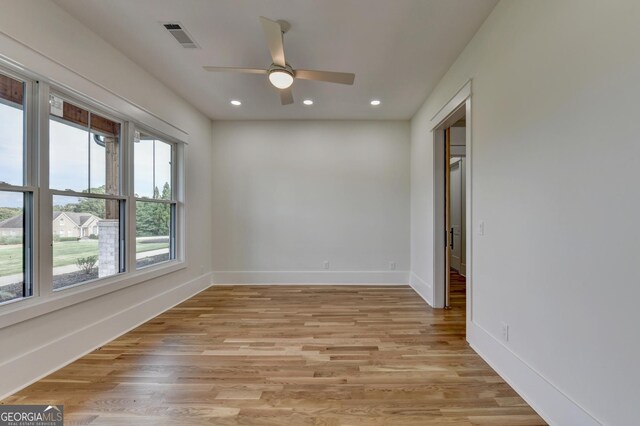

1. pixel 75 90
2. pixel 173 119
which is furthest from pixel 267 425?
pixel 173 119

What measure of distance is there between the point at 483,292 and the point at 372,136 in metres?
3.22

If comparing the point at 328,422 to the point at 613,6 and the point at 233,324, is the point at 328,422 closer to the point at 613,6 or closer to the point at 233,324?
the point at 233,324

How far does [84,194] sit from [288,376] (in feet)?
8.19

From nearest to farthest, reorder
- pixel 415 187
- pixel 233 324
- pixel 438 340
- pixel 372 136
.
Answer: pixel 438 340 < pixel 233 324 < pixel 415 187 < pixel 372 136

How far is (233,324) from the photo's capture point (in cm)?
316

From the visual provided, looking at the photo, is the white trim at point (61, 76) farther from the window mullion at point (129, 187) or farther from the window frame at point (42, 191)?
the window mullion at point (129, 187)

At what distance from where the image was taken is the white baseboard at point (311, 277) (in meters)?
4.80

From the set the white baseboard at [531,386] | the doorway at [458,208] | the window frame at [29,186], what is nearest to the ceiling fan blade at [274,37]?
the window frame at [29,186]

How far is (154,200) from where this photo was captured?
140 inches

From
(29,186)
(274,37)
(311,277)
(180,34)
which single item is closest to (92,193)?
(29,186)

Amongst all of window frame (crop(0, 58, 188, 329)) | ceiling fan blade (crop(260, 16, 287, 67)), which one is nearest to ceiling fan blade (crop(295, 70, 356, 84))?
ceiling fan blade (crop(260, 16, 287, 67))

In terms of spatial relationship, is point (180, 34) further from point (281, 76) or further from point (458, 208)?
point (458, 208)

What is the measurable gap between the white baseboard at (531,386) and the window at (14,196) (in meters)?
3.70

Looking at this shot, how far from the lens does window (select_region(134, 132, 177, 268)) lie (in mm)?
3344
